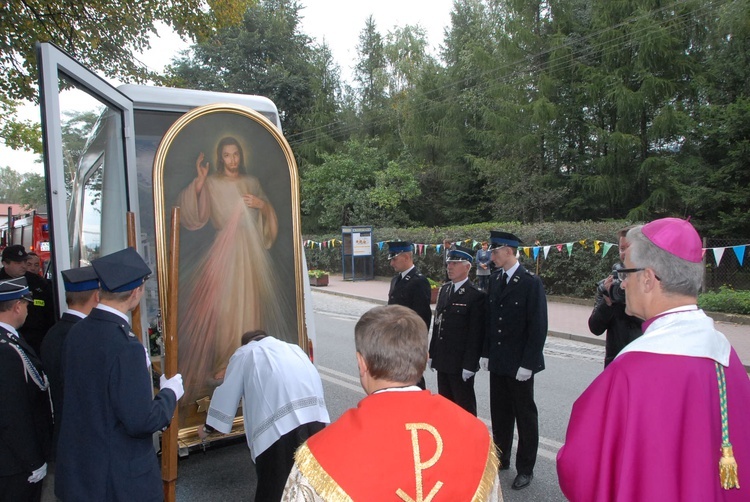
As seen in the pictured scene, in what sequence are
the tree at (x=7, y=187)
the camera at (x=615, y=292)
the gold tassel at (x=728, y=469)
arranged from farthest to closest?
the tree at (x=7, y=187)
the camera at (x=615, y=292)
the gold tassel at (x=728, y=469)

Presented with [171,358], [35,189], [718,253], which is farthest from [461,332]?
[35,189]

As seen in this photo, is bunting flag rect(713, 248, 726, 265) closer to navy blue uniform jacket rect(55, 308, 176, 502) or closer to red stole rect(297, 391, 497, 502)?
red stole rect(297, 391, 497, 502)

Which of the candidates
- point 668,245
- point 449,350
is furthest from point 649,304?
point 449,350

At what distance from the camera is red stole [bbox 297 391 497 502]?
156 centimetres

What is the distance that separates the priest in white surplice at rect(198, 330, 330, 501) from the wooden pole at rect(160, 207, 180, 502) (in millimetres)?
369

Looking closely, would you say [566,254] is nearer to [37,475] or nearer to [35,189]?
[35,189]

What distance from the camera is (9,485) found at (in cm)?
300

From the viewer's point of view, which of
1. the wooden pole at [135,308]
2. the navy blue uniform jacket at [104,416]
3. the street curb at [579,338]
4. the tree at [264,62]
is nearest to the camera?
the navy blue uniform jacket at [104,416]

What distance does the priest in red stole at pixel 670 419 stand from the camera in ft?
6.02

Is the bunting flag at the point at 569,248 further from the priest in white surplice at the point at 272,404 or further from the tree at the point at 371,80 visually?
the tree at the point at 371,80

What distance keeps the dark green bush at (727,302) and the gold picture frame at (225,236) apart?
34.8 feet

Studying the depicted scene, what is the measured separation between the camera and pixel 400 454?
159 centimetres

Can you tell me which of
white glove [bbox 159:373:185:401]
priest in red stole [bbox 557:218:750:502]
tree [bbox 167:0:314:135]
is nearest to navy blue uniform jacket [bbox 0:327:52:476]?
white glove [bbox 159:373:185:401]

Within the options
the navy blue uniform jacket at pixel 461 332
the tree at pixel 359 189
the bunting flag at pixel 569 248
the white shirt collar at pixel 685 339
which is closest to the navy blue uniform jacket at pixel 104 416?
the white shirt collar at pixel 685 339
